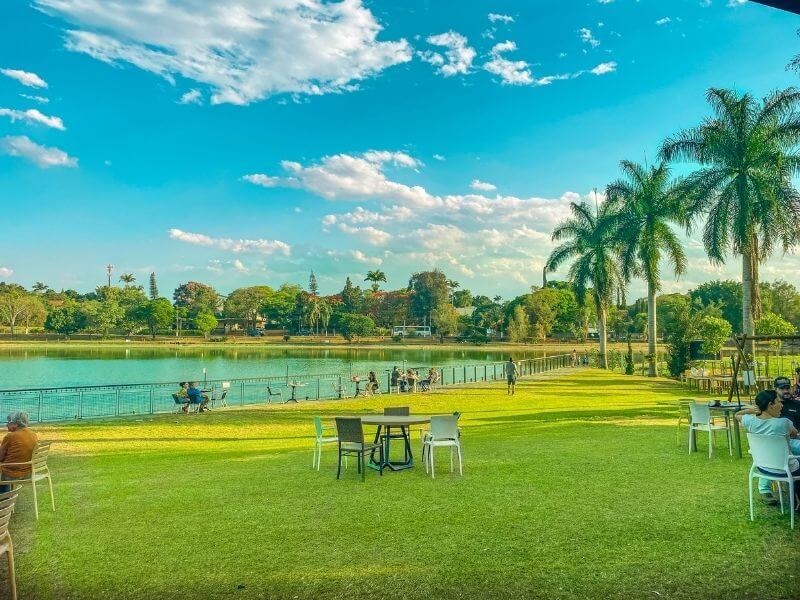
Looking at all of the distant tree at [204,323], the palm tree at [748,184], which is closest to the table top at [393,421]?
the palm tree at [748,184]

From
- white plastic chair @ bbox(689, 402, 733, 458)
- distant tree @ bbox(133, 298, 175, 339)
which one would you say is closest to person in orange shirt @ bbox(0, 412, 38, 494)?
white plastic chair @ bbox(689, 402, 733, 458)

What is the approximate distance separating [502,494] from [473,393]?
53.0 feet

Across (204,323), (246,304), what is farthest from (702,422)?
(246,304)

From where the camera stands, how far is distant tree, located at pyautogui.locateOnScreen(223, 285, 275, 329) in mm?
122438

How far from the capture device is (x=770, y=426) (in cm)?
635

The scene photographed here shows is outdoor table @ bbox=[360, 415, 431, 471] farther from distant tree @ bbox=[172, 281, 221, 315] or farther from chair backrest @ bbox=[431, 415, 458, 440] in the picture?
distant tree @ bbox=[172, 281, 221, 315]

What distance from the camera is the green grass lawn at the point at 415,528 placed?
184 inches

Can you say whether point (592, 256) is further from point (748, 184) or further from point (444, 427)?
point (444, 427)

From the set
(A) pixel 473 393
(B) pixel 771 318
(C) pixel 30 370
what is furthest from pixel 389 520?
(C) pixel 30 370

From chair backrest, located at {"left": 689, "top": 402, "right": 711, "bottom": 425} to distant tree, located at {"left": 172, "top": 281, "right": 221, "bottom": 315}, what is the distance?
379 ft

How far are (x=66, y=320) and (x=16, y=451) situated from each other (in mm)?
102525

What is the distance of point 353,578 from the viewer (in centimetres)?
480

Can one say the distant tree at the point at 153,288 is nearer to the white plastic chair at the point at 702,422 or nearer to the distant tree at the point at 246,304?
the distant tree at the point at 246,304

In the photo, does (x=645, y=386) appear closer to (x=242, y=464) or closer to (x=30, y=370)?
(x=242, y=464)
